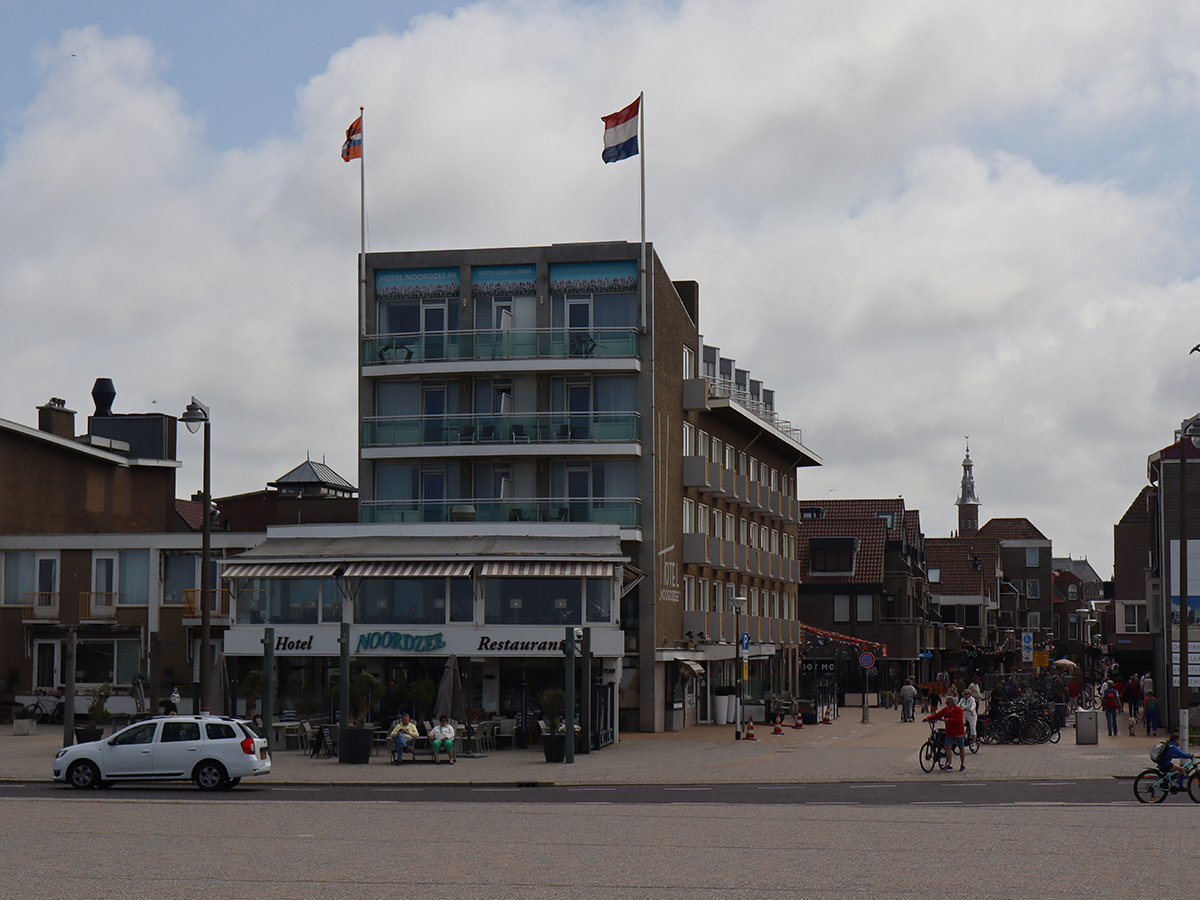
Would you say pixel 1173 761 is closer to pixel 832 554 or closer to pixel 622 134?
pixel 622 134

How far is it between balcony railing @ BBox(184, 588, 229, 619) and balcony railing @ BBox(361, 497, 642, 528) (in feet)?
18.2

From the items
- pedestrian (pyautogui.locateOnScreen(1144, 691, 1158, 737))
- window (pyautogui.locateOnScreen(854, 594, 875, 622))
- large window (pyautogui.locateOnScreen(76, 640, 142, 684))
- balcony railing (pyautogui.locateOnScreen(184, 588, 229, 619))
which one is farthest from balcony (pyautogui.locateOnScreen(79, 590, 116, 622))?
window (pyautogui.locateOnScreen(854, 594, 875, 622))

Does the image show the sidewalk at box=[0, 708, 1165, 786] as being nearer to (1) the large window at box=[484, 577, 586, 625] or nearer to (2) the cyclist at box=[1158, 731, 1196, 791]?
(1) the large window at box=[484, 577, 586, 625]

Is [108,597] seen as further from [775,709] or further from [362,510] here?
[775,709]

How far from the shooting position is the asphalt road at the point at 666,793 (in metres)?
26.4

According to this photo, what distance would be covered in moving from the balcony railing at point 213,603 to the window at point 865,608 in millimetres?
43844

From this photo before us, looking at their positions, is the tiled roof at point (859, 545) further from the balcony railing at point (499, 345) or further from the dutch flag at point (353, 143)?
the dutch flag at point (353, 143)

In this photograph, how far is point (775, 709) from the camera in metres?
51.1

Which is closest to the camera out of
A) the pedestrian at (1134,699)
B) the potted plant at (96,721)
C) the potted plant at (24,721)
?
the potted plant at (96,721)

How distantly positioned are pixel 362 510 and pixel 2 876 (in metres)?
35.8

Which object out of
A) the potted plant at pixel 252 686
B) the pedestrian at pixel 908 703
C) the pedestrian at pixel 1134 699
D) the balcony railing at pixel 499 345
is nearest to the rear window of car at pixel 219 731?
the potted plant at pixel 252 686

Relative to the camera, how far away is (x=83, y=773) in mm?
29031

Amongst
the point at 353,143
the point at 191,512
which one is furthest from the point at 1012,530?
the point at 353,143

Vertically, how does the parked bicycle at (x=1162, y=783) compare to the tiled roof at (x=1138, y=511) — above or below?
below
